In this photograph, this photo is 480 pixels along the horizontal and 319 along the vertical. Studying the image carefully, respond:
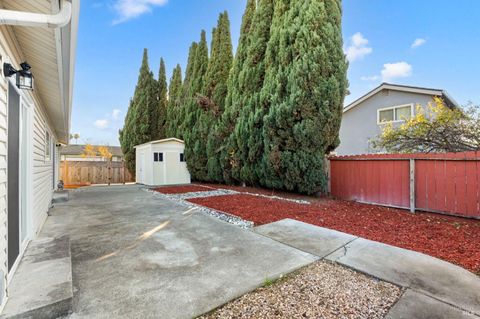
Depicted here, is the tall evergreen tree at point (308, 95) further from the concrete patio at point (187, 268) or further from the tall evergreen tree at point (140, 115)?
the tall evergreen tree at point (140, 115)

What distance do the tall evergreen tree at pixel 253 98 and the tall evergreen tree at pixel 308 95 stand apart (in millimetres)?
1092

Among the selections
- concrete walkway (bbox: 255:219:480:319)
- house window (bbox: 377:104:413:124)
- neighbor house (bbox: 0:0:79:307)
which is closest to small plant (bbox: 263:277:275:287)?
concrete walkway (bbox: 255:219:480:319)

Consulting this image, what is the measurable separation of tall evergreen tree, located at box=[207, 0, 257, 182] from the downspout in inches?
346

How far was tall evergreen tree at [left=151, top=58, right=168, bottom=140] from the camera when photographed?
679 inches

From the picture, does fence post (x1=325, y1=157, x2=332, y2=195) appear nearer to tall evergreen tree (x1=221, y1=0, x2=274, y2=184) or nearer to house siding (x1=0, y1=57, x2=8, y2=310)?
tall evergreen tree (x1=221, y1=0, x2=274, y2=184)

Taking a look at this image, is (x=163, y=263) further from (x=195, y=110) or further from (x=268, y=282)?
(x=195, y=110)

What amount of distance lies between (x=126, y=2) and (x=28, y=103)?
168 inches

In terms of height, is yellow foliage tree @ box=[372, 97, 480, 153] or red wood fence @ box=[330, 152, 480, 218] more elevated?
yellow foliage tree @ box=[372, 97, 480, 153]

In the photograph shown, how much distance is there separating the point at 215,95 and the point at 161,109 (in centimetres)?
659

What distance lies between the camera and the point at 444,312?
198 centimetres

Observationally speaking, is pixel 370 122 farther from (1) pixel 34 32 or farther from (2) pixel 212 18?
(1) pixel 34 32

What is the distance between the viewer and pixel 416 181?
5.85 meters

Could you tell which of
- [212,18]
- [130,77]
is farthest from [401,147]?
[130,77]

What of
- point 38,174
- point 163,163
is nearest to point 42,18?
point 38,174
